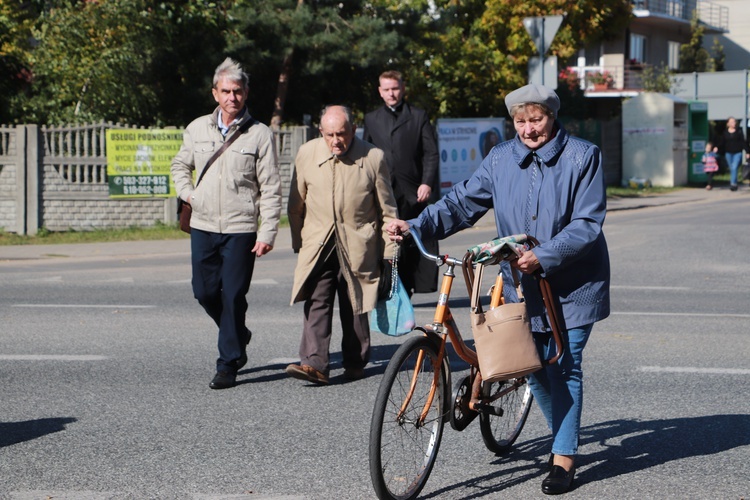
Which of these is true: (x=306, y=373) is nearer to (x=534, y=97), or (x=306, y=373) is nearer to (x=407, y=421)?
(x=407, y=421)

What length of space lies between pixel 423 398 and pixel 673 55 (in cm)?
5230

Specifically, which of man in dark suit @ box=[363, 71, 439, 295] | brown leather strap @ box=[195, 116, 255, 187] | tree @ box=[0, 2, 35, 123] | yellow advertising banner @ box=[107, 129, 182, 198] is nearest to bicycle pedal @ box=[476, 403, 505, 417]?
brown leather strap @ box=[195, 116, 255, 187]

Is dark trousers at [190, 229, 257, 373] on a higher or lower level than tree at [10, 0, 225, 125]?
lower

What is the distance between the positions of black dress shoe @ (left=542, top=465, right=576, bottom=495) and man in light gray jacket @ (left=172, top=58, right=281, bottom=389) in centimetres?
264

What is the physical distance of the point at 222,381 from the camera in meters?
6.99

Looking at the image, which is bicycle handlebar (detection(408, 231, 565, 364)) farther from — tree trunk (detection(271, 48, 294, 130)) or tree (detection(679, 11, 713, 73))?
tree (detection(679, 11, 713, 73))

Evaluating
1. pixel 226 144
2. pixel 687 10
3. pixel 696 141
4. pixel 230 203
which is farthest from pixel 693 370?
pixel 687 10

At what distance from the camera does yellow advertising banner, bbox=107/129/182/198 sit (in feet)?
61.9

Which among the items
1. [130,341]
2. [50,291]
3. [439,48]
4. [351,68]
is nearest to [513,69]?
[439,48]

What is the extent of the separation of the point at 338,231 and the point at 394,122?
1979 mm

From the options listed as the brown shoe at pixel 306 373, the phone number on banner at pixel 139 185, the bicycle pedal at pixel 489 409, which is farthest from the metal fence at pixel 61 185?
the bicycle pedal at pixel 489 409

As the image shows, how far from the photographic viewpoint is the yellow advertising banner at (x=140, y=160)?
1886 cm

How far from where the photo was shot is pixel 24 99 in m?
23.5

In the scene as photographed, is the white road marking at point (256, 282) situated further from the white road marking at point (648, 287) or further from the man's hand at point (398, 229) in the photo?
the man's hand at point (398, 229)
